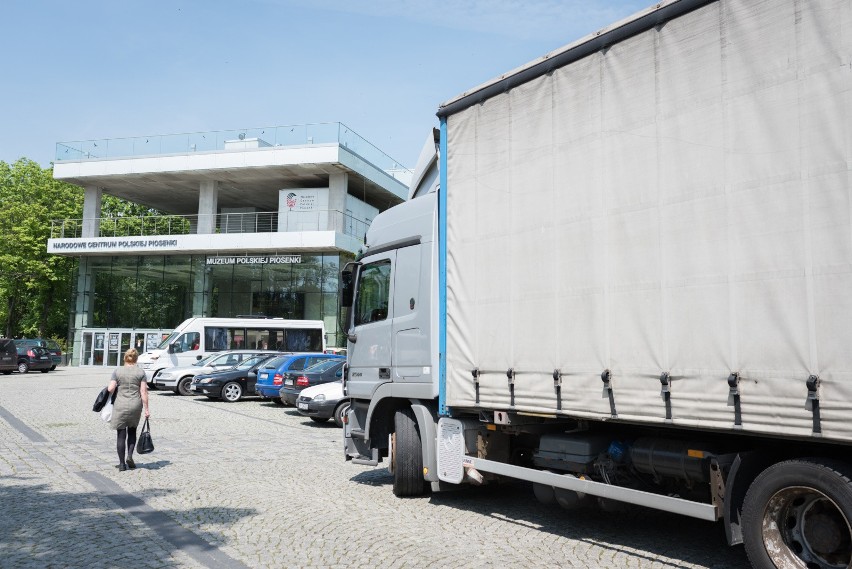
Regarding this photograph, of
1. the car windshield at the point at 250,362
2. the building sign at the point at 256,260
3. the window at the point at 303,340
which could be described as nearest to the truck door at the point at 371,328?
the car windshield at the point at 250,362

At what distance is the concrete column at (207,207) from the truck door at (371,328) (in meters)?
35.3

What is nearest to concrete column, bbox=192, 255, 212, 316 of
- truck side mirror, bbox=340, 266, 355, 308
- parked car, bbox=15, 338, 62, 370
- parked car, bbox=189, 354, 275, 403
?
parked car, bbox=15, 338, 62, 370

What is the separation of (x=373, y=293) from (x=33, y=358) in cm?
3333

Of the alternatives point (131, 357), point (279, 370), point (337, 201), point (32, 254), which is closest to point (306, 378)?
point (279, 370)

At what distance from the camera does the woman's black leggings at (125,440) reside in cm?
949

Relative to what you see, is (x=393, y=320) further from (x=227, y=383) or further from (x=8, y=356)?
(x=8, y=356)

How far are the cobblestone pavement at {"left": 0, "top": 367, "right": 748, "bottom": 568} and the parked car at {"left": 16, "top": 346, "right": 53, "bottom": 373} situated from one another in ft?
90.9

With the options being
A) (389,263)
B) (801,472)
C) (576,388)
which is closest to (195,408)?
(389,263)

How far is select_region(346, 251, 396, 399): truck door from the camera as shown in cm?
806

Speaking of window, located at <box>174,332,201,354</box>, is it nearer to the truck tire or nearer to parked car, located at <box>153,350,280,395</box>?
parked car, located at <box>153,350,280,395</box>

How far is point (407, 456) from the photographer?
298 inches

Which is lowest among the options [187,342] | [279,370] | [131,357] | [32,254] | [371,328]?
[279,370]

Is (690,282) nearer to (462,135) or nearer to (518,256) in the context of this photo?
(518,256)

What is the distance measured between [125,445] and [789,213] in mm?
8425
